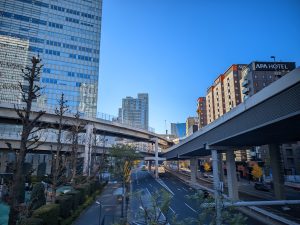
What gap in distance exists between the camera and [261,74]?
9650cm

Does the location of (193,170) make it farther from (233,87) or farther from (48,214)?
(48,214)

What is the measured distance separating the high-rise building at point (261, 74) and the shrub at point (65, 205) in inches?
3369

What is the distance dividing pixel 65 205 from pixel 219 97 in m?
113

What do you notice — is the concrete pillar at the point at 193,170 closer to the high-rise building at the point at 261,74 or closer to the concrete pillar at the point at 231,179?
the concrete pillar at the point at 231,179

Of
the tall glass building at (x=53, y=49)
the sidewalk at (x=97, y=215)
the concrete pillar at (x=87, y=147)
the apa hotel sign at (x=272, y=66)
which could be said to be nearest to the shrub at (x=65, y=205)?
the sidewalk at (x=97, y=215)

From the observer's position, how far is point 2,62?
328 feet

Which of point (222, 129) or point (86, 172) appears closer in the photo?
point (222, 129)

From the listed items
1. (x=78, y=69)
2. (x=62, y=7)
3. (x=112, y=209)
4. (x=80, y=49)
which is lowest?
(x=112, y=209)

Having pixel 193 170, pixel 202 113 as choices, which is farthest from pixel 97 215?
pixel 202 113

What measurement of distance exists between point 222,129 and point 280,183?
1544 centimetres

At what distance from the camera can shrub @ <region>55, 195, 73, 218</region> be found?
76.7ft

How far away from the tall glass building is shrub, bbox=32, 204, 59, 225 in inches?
3116

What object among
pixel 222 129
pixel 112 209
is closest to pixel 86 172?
pixel 112 209

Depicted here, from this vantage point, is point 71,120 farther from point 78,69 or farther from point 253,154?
point 253,154
